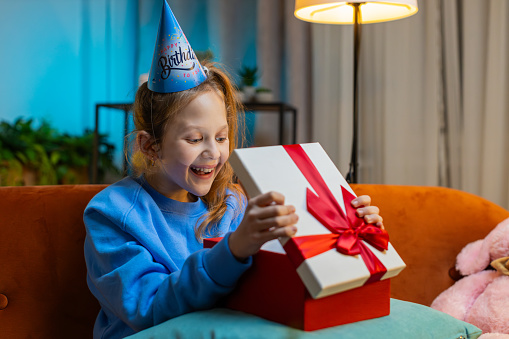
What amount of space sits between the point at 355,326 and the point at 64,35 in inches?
135

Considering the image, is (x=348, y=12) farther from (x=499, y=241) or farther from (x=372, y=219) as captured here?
(x=372, y=219)

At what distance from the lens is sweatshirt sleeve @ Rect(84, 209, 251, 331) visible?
751 millimetres

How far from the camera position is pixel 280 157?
758mm

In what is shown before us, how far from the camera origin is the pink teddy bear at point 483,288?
1.07 metres

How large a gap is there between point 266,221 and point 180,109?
40 cm

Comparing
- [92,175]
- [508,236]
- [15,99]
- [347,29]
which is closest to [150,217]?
[508,236]

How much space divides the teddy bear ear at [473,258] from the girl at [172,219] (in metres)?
0.54

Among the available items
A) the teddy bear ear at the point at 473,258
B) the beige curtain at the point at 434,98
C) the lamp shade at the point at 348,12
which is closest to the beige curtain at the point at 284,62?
the beige curtain at the point at 434,98

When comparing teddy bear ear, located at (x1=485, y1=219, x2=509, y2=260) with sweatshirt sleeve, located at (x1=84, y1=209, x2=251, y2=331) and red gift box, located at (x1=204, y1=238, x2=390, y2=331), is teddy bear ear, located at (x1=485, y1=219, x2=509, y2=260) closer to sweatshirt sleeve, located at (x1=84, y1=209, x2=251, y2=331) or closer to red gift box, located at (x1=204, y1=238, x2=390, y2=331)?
red gift box, located at (x1=204, y1=238, x2=390, y2=331)

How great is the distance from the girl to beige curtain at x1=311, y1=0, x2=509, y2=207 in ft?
4.73

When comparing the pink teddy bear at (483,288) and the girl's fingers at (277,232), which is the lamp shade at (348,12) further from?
the girl's fingers at (277,232)

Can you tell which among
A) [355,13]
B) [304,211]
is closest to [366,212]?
[304,211]

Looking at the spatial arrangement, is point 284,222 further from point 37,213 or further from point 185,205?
point 37,213

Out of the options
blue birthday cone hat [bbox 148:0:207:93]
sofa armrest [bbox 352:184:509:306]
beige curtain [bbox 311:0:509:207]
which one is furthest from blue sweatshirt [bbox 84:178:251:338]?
beige curtain [bbox 311:0:509:207]
